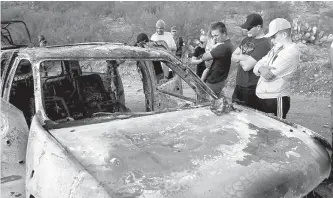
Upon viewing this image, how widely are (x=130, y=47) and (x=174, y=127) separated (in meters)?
1.14

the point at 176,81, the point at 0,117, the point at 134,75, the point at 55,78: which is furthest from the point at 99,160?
the point at 134,75

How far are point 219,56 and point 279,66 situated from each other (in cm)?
107

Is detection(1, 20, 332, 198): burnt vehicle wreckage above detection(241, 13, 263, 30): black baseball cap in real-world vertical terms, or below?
below

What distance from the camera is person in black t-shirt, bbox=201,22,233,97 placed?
14.9 ft

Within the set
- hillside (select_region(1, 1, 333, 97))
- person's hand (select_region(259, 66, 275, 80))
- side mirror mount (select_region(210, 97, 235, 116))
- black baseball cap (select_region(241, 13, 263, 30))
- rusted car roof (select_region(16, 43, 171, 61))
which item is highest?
black baseball cap (select_region(241, 13, 263, 30))

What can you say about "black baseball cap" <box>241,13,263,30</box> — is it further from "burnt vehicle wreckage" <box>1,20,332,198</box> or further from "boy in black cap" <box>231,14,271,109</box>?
"burnt vehicle wreckage" <box>1,20,332,198</box>

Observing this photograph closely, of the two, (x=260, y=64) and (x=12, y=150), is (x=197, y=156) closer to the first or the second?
(x=12, y=150)

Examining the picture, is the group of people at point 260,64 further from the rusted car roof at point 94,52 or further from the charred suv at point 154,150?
the rusted car roof at point 94,52

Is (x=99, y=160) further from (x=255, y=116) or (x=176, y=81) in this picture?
(x=176, y=81)

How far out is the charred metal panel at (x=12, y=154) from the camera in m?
2.55

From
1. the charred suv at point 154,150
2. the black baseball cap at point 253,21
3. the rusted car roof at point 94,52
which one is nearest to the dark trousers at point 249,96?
the black baseball cap at point 253,21

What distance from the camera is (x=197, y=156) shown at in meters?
2.21

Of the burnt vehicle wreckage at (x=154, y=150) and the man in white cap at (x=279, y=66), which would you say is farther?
the man in white cap at (x=279, y=66)

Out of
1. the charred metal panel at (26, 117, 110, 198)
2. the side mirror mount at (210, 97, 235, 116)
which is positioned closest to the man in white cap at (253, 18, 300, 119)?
the side mirror mount at (210, 97, 235, 116)
